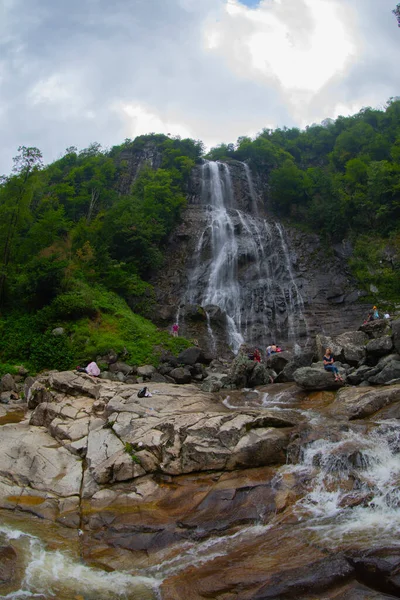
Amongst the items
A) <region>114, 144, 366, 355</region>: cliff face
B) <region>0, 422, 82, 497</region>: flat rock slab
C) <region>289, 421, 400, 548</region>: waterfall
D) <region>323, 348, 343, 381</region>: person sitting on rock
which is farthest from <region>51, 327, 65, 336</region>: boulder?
<region>289, 421, 400, 548</region>: waterfall

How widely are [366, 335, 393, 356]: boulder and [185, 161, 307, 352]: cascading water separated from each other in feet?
30.9

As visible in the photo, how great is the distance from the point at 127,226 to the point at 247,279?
9.94 m

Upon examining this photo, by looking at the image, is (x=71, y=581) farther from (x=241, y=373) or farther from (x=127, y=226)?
(x=127, y=226)

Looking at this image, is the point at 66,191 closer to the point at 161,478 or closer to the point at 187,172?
the point at 187,172

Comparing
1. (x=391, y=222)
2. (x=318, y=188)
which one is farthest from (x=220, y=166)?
(x=391, y=222)

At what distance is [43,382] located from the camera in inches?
564

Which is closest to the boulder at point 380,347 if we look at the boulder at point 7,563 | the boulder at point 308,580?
the boulder at point 308,580

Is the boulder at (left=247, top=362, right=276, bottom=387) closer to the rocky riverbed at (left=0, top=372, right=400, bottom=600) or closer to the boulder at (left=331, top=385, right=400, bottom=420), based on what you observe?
the rocky riverbed at (left=0, top=372, right=400, bottom=600)

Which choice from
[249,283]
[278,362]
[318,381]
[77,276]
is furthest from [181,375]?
[249,283]

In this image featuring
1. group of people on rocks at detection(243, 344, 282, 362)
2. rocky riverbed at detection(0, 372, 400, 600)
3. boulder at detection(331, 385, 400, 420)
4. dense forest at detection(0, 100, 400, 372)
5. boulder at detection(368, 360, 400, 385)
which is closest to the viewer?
rocky riverbed at detection(0, 372, 400, 600)

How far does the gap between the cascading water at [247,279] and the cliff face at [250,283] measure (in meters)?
0.06

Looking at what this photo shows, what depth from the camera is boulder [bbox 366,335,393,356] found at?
14242 mm

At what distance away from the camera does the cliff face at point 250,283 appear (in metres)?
24.5

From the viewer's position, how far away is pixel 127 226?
29672 millimetres
